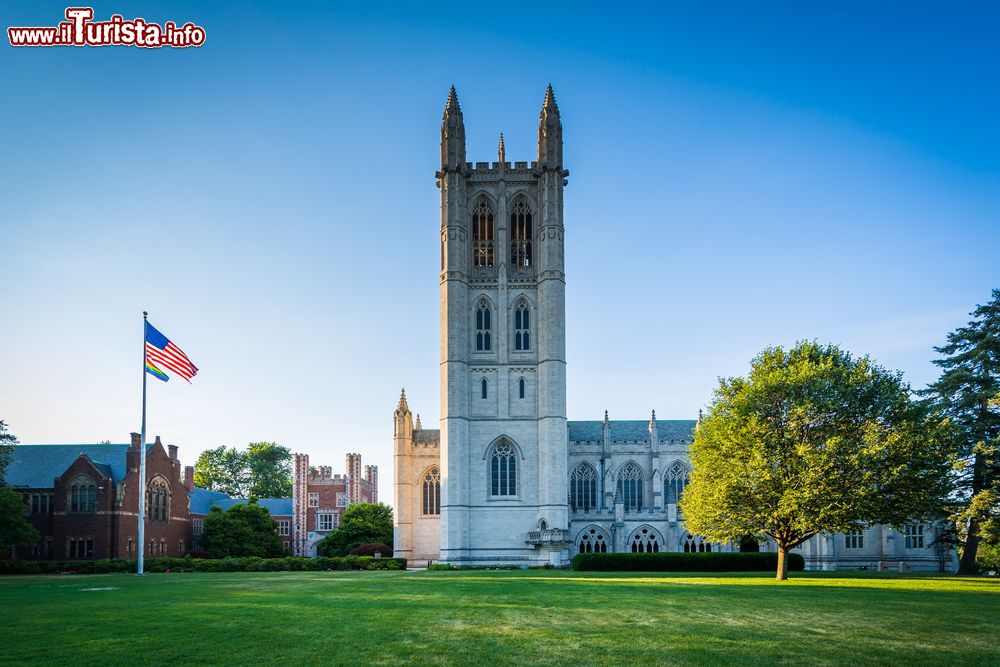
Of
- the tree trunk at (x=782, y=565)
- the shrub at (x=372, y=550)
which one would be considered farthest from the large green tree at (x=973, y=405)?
the shrub at (x=372, y=550)

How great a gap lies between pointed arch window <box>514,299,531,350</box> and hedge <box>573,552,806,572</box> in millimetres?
17093

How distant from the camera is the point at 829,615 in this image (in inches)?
800

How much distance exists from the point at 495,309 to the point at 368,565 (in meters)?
20.8

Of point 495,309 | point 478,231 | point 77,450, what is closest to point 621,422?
point 495,309

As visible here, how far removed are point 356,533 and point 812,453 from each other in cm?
4569

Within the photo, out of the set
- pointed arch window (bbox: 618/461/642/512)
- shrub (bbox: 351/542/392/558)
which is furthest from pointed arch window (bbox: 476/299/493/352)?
shrub (bbox: 351/542/392/558)

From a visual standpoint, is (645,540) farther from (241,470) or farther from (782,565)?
(241,470)

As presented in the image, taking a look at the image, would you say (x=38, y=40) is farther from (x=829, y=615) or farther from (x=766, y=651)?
(x=829, y=615)

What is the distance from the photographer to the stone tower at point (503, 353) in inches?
2366

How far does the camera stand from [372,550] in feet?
218

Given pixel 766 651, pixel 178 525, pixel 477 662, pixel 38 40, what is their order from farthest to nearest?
pixel 178 525, pixel 38 40, pixel 766 651, pixel 477 662

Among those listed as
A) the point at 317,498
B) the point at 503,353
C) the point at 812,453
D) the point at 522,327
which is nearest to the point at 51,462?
the point at 317,498

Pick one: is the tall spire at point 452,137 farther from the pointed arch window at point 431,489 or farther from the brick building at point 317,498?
the brick building at point 317,498

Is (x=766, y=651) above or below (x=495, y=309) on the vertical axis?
below
